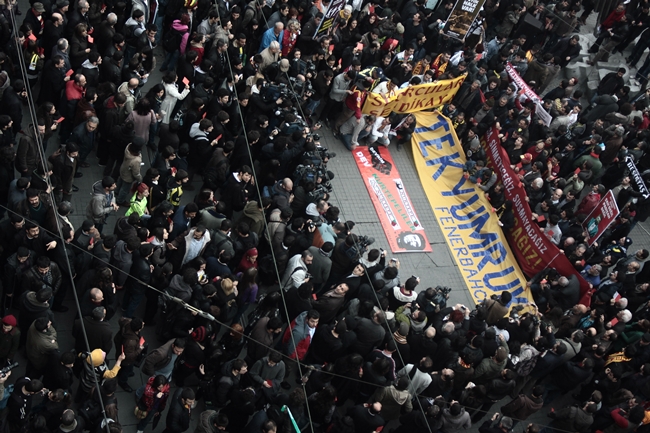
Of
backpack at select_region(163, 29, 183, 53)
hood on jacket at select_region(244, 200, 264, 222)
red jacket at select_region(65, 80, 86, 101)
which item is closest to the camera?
hood on jacket at select_region(244, 200, 264, 222)

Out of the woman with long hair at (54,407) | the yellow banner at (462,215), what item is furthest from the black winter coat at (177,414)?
the yellow banner at (462,215)

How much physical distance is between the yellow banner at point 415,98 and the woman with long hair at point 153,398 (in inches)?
320

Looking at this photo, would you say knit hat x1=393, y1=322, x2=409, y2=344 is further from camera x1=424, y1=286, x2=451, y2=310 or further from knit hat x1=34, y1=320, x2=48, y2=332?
knit hat x1=34, y1=320, x2=48, y2=332

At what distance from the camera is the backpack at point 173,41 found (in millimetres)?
14398

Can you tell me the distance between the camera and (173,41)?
1447 centimetres

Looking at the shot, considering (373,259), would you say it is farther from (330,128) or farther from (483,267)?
(330,128)

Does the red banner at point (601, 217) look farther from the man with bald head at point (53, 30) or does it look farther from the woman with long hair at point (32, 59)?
the woman with long hair at point (32, 59)

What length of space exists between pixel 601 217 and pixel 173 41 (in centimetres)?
903

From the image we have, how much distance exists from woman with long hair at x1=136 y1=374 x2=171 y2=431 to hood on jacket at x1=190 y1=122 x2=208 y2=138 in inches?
178

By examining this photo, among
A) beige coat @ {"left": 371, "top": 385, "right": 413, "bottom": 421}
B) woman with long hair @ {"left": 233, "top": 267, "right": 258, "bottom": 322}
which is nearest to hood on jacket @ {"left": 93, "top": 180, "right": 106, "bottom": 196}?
woman with long hair @ {"left": 233, "top": 267, "right": 258, "bottom": 322}

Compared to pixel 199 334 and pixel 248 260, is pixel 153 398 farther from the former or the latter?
pixel 248 260

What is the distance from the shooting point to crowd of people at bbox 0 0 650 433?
367 inches

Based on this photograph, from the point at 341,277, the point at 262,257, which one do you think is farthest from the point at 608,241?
the point at 262,257

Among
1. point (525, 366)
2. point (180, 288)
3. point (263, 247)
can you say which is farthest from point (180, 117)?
point (525, 366)
